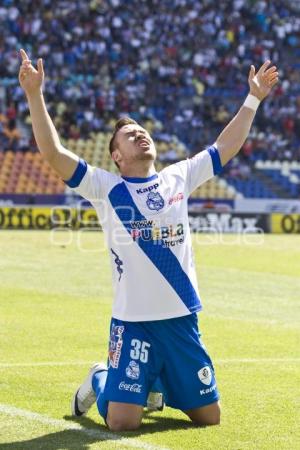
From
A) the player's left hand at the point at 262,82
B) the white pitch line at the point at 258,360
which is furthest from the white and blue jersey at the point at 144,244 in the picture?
the white pitch line at the point at 258,360

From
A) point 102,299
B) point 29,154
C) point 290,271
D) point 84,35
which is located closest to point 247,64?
point 84,35

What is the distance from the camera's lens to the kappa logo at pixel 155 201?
24.6 ft

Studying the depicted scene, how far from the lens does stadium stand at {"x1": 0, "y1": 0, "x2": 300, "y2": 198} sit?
41.5 metres

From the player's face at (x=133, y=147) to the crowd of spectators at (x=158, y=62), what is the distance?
33275 mm

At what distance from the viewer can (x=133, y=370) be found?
7367 mm

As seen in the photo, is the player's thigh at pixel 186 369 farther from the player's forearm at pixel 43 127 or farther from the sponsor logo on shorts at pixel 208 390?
the player's forearm at pixel 43 127

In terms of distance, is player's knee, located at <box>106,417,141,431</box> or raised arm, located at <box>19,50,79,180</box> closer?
raised arm, located at <box>19,50,79,180</box>

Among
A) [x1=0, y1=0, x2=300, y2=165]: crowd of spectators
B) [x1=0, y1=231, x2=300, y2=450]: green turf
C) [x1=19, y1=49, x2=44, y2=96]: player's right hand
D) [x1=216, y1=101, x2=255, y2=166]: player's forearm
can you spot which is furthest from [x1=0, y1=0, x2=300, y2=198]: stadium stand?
[x1=19, y1=49, x2=44, y2=96]: player's right hand

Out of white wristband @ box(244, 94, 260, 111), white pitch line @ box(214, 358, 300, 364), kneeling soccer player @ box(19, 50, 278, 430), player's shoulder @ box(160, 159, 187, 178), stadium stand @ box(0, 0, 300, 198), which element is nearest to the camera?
kneeling soccer player @ box(19, 50, 278, 430)

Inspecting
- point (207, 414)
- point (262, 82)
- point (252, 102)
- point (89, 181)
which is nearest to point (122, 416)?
point (207, 414)

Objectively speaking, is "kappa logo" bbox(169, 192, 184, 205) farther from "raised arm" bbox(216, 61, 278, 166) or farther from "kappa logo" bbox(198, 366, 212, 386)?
"kappa logo" bbox(198, 366, 212, 386)

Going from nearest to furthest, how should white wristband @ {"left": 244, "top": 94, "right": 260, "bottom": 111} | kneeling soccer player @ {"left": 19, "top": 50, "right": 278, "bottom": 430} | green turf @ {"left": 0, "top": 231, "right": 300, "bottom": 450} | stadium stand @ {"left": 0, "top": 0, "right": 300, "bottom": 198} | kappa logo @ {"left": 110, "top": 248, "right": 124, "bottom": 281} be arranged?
1. green turf @ {"left": 0, "top": 231, "right": 300, "bottom": 450}
2. kneeling soccer player @ {"left": 19, "top": 50, "right": 278, "bottom": 430}
3. kappa logo @ {"left": 110, "top": 248, "right": 124, "bottom": 281}
4. white wristband @ {"left": 244, "top": 94, "right": 260, "bottom": 111}
5. stadium stand @ {"left": 0, "top": 0, "right": 300, "bottom": 198}

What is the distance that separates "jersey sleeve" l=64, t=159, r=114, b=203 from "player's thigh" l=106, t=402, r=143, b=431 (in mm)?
1473

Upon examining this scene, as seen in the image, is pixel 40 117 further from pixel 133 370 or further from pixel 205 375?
pixel 205 375
